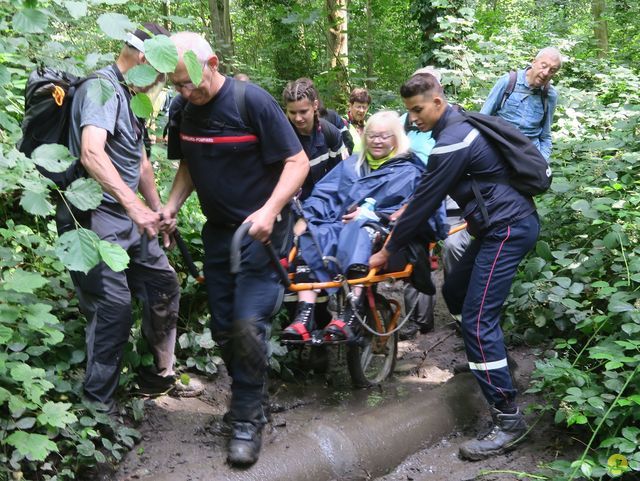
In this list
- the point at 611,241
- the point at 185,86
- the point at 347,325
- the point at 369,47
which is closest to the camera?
the point at 185,86

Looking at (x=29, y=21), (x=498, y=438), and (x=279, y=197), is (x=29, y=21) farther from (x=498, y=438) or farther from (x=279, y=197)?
(x=498, y=438)

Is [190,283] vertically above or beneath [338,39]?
beneath

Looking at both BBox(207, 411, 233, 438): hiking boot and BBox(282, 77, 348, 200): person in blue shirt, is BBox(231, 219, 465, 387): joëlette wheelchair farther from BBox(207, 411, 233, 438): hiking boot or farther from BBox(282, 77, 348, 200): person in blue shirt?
BBox(282, 77, 348, 200): person in blue shirt

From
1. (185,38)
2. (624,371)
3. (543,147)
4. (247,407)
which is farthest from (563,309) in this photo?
(185,38)

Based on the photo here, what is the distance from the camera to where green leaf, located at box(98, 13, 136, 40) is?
7.27 ft

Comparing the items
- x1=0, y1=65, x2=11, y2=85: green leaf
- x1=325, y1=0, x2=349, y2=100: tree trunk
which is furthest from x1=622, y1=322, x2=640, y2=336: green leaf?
x1=325, y1=0, x2=349, y2=100: tree trunk

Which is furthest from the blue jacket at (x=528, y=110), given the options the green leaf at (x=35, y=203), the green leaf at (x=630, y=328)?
the green leaf at (x=35, y=203)

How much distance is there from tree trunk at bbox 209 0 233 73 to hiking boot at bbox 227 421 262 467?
9760mm

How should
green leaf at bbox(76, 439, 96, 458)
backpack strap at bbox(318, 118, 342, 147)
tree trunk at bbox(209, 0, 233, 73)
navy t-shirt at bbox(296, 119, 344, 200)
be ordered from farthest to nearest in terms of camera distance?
tree trunk at bbox(209, 0, 233, 73) < backpack strap at bbox(318, 118, 342, 147) < navy t-shirt at bbox(296, 119, 344, 200) < green leaf at bbox(76, 439, 96, 458)

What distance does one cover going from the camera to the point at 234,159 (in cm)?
366

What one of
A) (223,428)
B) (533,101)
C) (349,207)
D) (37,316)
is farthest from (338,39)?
(37,316)

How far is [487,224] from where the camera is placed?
411 centimetres

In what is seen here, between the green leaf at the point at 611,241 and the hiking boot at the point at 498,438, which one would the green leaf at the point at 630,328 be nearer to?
the hiking boot at the point at 498,438

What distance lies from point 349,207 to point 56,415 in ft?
8.86
